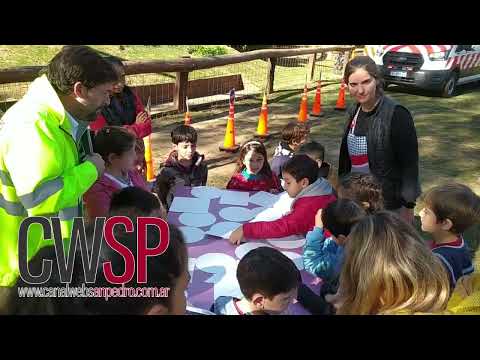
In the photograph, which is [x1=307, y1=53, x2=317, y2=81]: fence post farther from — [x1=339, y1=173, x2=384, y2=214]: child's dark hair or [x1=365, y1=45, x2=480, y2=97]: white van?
[x1=339, y1=173, x2=384, y2=214]: child's dark hair

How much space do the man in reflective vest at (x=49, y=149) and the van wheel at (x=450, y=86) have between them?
989 centimetres

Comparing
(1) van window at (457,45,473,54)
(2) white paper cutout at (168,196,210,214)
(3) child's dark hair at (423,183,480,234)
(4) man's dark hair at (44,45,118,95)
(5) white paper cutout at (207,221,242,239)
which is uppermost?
(4) man's dark hair at (44,45,118,95)

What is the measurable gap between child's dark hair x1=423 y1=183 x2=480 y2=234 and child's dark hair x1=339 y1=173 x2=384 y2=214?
43 centimetres

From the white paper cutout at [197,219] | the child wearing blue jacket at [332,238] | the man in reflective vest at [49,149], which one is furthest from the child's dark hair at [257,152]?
the man in reflective vest at [49,149]

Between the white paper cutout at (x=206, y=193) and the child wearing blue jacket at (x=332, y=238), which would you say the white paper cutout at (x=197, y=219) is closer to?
the white paper cutout at (x=206, y=193)

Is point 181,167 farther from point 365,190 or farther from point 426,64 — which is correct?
point 426,64

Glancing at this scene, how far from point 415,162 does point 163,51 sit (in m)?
10.1

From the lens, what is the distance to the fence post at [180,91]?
7395mm

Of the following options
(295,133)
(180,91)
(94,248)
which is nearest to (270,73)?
(180,91)

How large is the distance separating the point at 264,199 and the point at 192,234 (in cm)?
74

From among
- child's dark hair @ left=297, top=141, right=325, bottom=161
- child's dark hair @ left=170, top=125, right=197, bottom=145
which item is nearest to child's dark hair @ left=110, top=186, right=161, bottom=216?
child's dark hair @ left=170, top=125, right=197, bottom=145

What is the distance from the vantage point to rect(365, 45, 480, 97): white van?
32.1 feet

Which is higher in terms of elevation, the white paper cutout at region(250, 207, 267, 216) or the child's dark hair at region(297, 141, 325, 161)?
the child's dark hair at region(297, 141, 325, 161)

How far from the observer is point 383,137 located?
8.52ft
